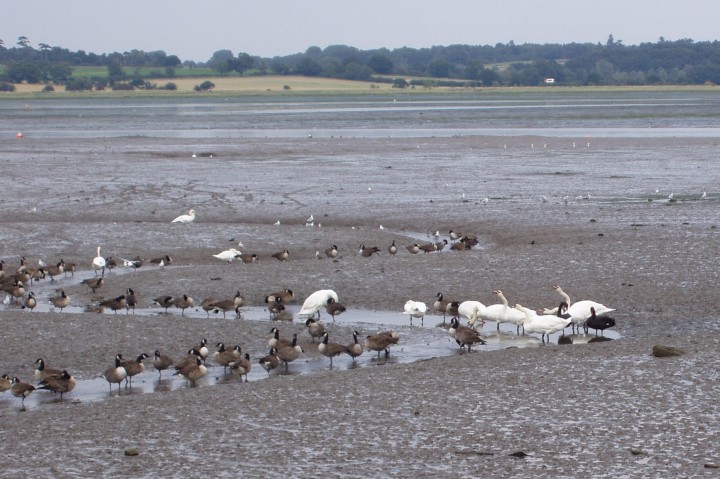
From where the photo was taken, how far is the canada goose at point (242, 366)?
43.7 feet

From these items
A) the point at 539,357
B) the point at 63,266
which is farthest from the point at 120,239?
the point at 539,357

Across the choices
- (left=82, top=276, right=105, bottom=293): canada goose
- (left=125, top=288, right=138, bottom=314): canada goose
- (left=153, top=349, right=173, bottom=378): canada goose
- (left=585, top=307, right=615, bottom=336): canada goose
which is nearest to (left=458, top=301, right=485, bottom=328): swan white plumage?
(left=585, top=307, right=615, bottom=336): canada goose

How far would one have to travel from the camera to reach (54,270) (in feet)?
65.0

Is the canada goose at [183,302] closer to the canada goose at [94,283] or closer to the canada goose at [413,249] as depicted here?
the canada goose at [94,283]

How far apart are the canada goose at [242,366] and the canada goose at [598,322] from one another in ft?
15.5

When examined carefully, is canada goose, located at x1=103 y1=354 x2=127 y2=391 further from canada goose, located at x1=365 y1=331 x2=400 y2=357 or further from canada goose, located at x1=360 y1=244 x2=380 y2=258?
canada goose, located at x1=360 y1=244 x2=380 y2=258

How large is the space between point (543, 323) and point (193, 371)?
4.79 m

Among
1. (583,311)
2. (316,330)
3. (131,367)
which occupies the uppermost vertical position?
(583,311)

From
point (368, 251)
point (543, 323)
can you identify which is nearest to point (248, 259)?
point (368, 251)

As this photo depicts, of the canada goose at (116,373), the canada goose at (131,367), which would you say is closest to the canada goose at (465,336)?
the canada goose at (131,367)

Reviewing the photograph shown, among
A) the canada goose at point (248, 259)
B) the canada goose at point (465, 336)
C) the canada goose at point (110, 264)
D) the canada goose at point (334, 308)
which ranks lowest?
the canada goose at point (110, 264)

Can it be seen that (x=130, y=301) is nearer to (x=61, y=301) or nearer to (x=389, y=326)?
(x=61, y=301)

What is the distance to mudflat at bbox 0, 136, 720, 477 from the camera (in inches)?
383

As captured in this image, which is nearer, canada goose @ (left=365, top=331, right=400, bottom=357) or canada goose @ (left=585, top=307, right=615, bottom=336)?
canada goose @ (left=365, top=331, right=400, bottom=357)
